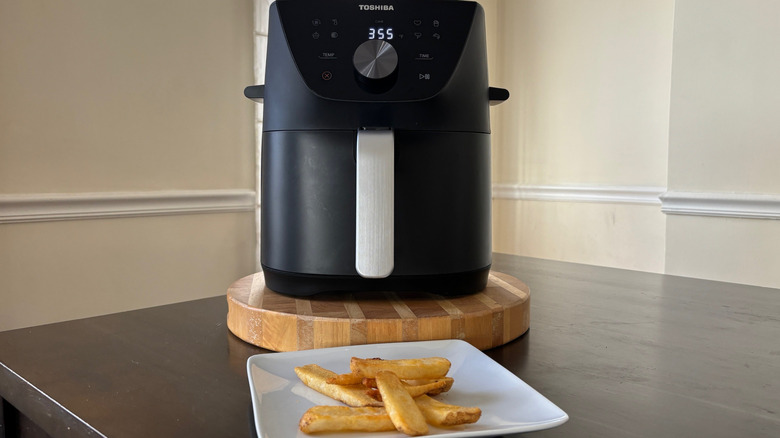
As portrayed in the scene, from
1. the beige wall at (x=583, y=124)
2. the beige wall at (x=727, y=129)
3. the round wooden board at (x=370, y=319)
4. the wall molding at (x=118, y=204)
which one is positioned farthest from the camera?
the beige wall at (x=583, y=124)

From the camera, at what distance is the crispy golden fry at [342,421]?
1.15ft

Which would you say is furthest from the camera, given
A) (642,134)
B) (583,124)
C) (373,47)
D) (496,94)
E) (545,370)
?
(583,124)

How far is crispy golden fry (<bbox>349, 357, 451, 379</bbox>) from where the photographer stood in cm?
42

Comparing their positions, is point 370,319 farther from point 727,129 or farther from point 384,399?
point 727,129

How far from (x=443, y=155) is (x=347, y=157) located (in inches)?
3.8

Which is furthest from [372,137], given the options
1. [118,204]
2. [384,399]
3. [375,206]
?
[118,204]

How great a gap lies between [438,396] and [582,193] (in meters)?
2.39

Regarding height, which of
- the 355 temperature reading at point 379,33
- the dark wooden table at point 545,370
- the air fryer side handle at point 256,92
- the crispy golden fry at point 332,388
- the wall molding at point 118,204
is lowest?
the dark wooden table at point 545,370

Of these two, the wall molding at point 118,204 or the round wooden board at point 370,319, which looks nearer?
the round wooden board at point 370,319

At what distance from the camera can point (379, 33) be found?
613 mm

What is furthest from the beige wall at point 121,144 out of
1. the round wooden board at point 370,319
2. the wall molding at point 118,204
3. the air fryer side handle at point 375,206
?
the air fryer side handle at point 375,206

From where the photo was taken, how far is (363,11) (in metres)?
0.62

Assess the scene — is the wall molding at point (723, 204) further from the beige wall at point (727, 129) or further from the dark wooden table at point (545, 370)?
the dark wooden table at point (545, 370)

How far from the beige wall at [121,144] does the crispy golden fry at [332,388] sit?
4.99 feet
